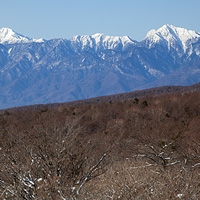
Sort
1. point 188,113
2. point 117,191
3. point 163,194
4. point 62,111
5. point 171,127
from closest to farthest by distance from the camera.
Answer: point 163,194, point 117,191, point 171,127, point 188,113, point 62,111

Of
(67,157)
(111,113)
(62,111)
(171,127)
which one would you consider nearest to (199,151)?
(67,157)

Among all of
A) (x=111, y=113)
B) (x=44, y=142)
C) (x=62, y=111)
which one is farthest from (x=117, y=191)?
(x=62, y=111)

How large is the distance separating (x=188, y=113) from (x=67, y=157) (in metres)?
52.5

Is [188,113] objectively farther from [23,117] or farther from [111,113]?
[23,117]

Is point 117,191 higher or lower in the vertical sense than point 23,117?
higher

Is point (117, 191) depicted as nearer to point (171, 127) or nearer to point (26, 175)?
point (26, 175)

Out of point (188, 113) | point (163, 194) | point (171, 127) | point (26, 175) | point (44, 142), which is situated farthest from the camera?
point (188, 113)

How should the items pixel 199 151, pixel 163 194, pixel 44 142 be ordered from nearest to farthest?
pixel 163 194, pixel 44 142, pixel 199 151

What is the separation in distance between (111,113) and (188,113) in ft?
54.3

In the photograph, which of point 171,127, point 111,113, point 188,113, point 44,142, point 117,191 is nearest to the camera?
point 117,191

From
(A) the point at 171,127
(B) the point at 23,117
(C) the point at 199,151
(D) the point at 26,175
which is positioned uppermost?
(D) the point at 26,175

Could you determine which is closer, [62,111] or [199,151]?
[199,151]

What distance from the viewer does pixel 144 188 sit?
48.5 ft

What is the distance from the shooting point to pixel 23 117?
85.6 m
